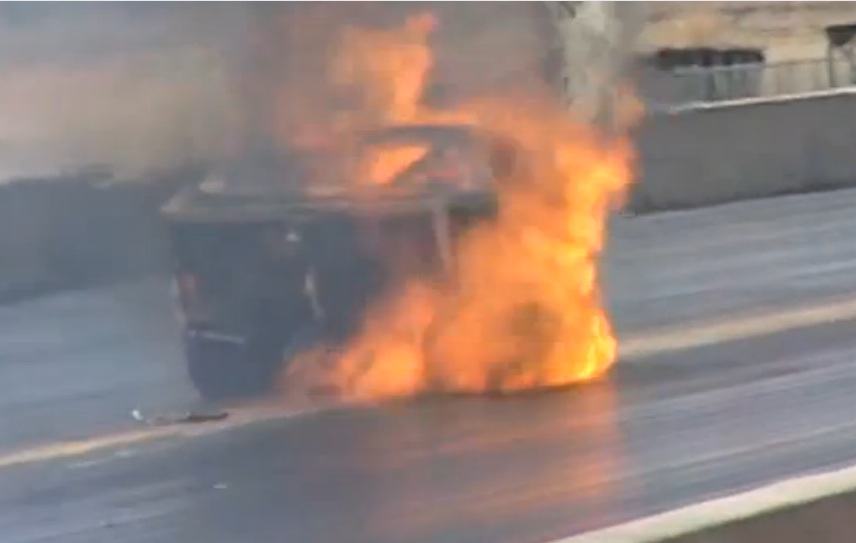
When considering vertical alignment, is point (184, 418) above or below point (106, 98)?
below

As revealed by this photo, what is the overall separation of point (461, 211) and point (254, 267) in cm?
63

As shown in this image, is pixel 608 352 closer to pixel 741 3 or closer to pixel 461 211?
pixel 461 211

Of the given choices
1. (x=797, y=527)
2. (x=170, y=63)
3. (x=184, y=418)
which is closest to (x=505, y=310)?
(x=184, y=418)

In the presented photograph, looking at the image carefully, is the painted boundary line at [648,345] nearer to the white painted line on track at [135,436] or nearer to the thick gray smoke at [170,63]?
the white painted line on track at [135,436]

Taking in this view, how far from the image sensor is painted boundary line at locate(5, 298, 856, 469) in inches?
194

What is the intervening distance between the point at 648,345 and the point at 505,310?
705mm

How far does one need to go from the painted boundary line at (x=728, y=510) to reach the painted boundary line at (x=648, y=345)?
1.59 m

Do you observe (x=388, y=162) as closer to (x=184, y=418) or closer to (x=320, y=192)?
(x=320, y=192)

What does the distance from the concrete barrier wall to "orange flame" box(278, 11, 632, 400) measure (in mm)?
3356

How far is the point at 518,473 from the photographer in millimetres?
4371

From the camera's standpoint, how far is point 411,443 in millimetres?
4738

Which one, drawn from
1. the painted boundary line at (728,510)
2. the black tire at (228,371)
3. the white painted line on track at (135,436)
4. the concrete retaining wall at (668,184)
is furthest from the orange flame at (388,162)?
the painted boundary line at (728,510)

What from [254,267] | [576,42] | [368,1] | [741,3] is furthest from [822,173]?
[254,267]

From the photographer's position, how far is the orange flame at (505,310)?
5.35 m
